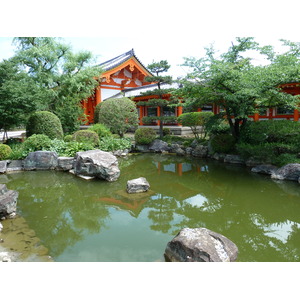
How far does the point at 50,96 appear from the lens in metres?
13.2

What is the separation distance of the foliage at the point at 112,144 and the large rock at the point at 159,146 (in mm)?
1315

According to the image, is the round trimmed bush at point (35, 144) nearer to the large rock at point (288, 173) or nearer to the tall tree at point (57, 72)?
the tall tree at point (57, 72)

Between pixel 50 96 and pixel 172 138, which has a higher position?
pixel 50 96

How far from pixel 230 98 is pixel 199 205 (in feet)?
14.4

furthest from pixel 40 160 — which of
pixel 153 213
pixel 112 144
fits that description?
pixel 153 213

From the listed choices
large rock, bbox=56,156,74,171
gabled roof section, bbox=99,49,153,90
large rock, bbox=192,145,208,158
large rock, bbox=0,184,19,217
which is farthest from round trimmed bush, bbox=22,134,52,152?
gabled roof section, bbox=99,49,153,90

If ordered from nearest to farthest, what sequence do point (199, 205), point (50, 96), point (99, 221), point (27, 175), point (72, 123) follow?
1. point (99, 221)
2. point (199, 205)
3. point (27, 175)
4. point (50, 96)
5. point (72, 123)

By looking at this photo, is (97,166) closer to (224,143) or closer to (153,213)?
(153,213)

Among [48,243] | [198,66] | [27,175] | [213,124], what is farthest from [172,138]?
[48,243]

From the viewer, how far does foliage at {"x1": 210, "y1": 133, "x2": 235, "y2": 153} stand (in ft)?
33.6

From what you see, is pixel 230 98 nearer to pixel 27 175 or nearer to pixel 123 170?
pixel 123 170

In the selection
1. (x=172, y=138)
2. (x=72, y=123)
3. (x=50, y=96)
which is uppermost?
(x=50, y=96)

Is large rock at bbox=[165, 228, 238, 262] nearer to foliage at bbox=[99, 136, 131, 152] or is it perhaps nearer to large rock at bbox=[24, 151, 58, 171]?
large rock at bbox=[24, 151, 58, 171]

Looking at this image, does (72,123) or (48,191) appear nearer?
(48,191)
